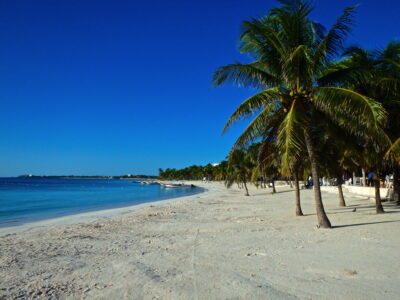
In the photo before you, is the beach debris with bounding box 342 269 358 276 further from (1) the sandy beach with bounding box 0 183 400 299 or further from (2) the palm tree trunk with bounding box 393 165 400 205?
(2) the palm tree trunk with bounding box 393 165 400 205

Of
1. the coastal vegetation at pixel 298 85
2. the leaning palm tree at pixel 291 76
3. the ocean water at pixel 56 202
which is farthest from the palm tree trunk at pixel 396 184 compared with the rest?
the ocean water at pixel 56 202

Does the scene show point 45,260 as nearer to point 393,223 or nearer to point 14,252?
point 14,252

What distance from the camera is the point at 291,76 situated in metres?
8.59

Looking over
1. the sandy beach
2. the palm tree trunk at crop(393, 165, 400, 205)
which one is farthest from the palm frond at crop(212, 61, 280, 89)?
the palm tree trunk at crop(393, 165, 400, 205)

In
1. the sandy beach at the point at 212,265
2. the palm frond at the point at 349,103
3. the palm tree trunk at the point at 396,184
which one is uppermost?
the palm frond at the point at 349,103

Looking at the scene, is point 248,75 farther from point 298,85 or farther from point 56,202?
point 56,202

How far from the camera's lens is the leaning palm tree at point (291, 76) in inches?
324

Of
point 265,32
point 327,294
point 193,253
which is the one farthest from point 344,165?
point 327,294

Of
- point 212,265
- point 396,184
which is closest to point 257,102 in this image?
point 212,265

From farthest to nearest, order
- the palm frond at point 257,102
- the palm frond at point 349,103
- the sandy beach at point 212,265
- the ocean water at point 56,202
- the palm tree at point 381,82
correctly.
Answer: the ocean water at point 56,202 < the palm tree at point 381,82 < the palm frond at point 257,102 < the palm frond at point 349,103 < the sandy beach at point 212,265

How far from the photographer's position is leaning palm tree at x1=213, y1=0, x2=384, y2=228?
27.0 ft

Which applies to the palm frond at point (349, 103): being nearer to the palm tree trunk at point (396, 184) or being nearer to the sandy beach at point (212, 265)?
the sandy beach at point (212, 265)

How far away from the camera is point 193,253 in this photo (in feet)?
22.7

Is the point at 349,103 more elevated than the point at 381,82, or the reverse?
the point at 381,82
